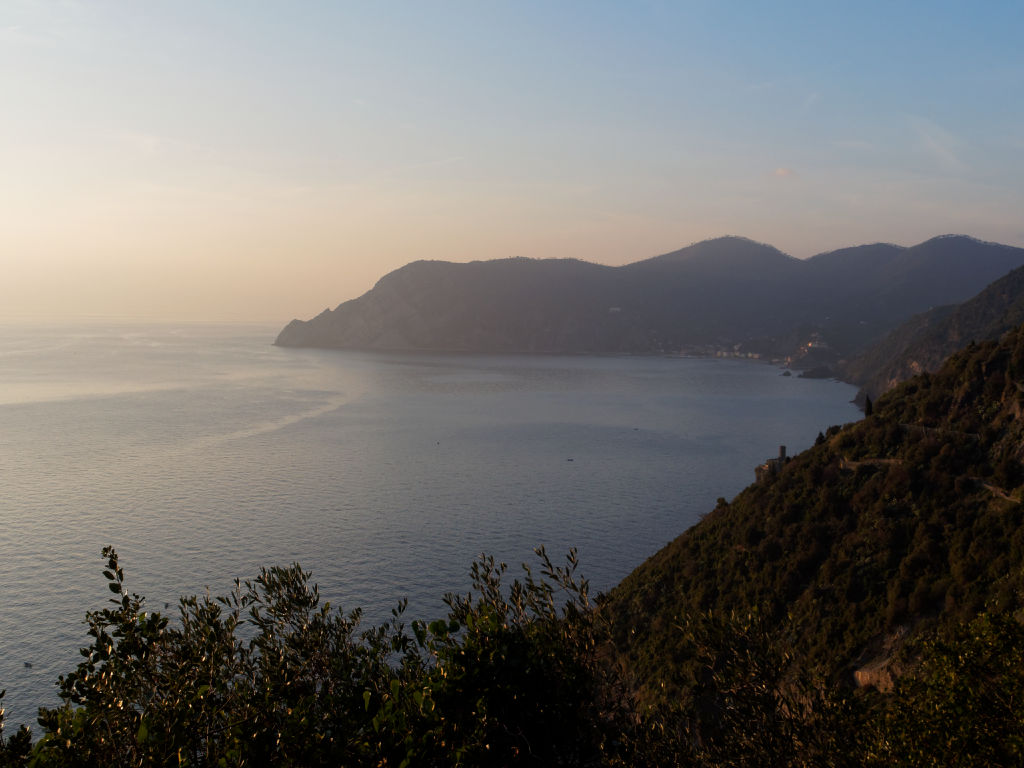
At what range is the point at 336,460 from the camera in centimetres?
8688

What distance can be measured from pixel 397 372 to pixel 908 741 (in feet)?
627

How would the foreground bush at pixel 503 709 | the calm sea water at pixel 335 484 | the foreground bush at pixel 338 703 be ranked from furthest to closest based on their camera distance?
1. the calm sea water at pixel 335 484
2. the foreground bush at pixel 503 709
3. the foreground bush at pixel 338 703

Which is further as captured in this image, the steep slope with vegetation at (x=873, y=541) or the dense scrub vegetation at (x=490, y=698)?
the steep slope with vegetation at (x=873, y=541)

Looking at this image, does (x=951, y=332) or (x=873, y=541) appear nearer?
(x=873, y=541)

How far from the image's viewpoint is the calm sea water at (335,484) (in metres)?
47.8

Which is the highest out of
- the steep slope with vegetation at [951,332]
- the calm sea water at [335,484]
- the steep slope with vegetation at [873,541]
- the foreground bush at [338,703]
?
the steep slope with vegetation at [951,332]

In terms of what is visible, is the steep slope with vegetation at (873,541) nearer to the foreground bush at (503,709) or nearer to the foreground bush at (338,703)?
the foreground bush at (503,709)

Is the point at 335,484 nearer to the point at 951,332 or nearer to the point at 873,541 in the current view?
the point at 873,541

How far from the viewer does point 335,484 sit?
75.8m

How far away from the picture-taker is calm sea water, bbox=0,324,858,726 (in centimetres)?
4778

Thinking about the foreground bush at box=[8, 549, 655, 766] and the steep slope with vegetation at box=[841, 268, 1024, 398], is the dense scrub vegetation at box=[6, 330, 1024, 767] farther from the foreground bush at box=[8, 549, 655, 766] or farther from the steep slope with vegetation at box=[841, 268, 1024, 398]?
the steep slope with vegetation at box=[841, 268, 1024, 398]

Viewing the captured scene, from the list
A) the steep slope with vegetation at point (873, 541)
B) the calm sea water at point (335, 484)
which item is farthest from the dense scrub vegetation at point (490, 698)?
the calm sea water at point (335, 484)

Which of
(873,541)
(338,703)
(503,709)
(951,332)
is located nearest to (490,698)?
(503,709)

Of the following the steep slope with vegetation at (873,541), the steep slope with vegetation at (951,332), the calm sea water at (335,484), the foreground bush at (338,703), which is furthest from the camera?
the steep slope with vegetation at (951,332)
